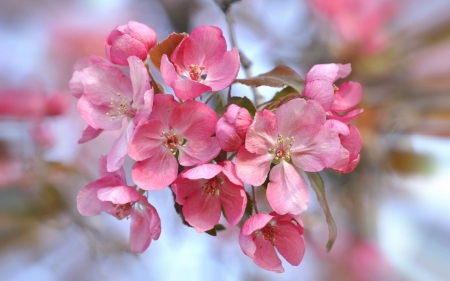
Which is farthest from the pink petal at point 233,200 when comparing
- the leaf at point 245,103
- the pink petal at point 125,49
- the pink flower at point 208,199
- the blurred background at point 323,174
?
the blurred background at point 323,174

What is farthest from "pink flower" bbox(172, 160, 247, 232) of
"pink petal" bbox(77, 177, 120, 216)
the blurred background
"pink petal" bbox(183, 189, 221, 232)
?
the blurred background

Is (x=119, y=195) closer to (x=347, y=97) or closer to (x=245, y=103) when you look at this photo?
(x=245, y=103)

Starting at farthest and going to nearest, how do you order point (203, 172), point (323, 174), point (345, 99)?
point (323, 174) → point (345, 99) → point (203, 172)

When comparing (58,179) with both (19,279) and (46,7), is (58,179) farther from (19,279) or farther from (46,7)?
(46,7)

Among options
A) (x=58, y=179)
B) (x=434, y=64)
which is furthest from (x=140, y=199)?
(x=434, y=64)

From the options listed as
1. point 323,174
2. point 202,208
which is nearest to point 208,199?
point 202,208

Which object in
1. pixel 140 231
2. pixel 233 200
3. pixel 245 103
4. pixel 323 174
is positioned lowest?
pixel 323 174

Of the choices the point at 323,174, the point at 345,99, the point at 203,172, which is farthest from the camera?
the point at 323,174

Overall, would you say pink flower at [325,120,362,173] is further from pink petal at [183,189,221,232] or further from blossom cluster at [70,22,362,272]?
pink petal at [183,189,221,232]
